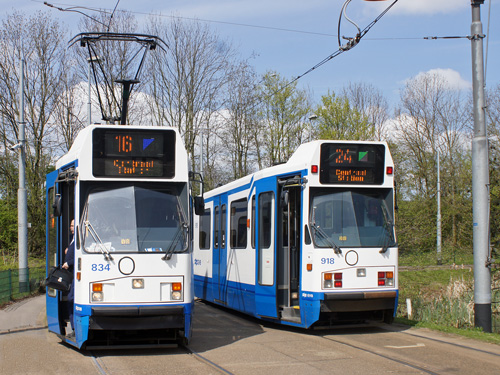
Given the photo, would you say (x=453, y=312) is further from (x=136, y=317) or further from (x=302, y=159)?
(x=136, y=317)

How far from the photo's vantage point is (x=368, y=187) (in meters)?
11.4

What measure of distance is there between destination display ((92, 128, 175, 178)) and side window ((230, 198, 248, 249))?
4111mm

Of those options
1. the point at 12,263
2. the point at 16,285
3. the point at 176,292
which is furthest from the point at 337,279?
the point at 12,263

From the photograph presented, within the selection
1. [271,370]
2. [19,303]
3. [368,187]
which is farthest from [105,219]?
[19,303]

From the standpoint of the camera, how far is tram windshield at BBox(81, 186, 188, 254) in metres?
9.11

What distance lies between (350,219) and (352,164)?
0.99 meters

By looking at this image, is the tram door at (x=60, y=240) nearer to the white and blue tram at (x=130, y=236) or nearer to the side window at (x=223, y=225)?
the white and blue tram at (x=130, y=236)

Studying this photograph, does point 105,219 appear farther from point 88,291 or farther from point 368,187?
point 368,187

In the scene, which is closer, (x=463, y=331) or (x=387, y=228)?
(x=463, y=331)

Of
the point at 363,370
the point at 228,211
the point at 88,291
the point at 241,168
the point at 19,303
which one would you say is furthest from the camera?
the point at 241,168

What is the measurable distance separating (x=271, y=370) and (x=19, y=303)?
1293cm

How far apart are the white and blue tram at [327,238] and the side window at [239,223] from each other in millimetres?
894

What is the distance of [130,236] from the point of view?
9.16m

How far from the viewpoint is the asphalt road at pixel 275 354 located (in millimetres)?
8062
